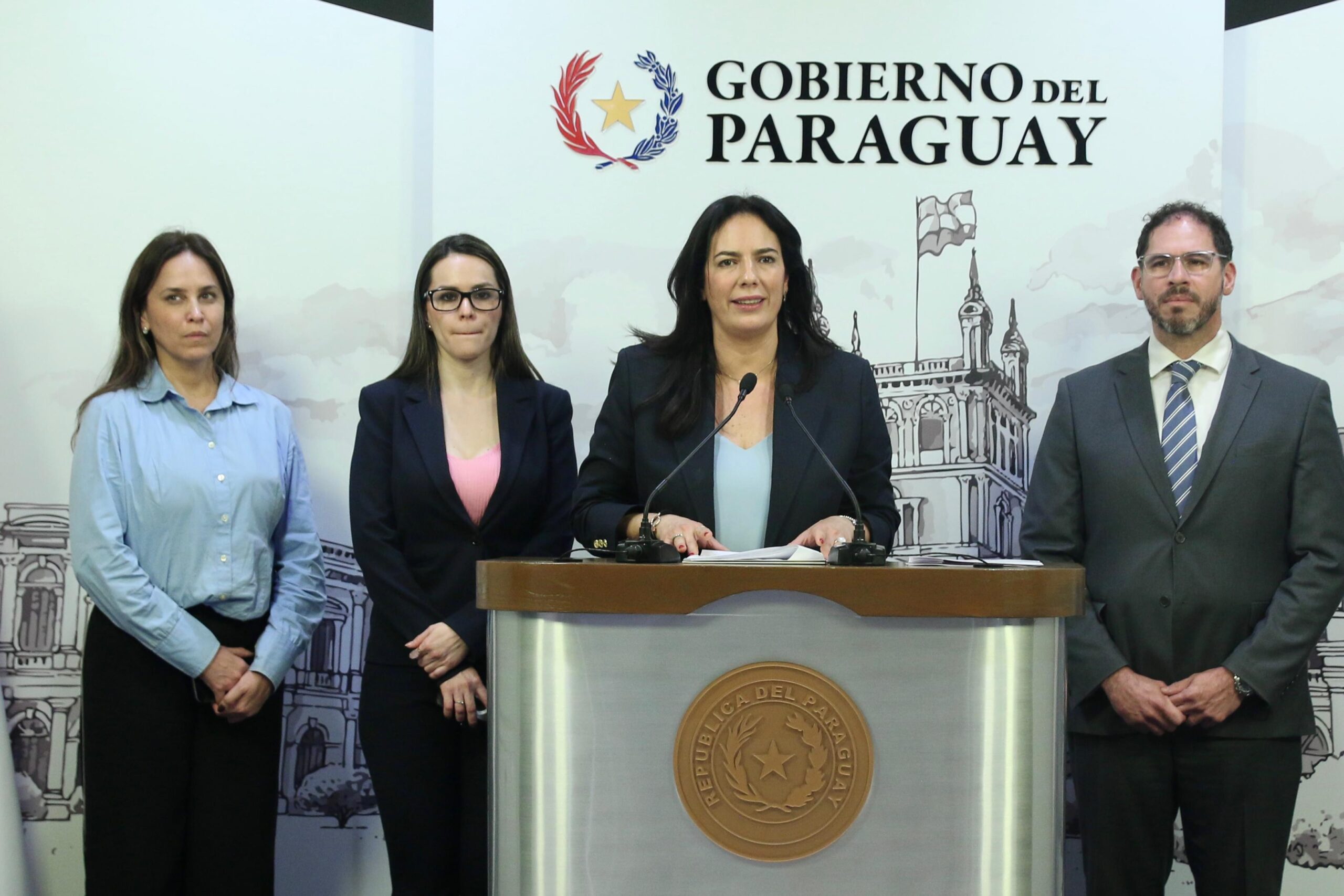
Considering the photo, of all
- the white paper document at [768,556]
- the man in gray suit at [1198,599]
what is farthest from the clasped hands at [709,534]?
the man in gray suit at [1198,599]

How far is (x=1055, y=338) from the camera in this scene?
11.9ft

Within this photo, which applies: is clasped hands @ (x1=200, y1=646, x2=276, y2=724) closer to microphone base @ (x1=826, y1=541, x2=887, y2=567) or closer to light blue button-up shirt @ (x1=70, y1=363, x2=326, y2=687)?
light blue button-up shirt @ (x1=70, y1=363, x2=326, y2=687)

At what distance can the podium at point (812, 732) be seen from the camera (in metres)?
1.67

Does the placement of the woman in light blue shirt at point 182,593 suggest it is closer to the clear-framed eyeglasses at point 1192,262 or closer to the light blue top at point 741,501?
the light blue top at point 741,501

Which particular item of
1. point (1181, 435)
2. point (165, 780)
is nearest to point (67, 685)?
point (165, 780)

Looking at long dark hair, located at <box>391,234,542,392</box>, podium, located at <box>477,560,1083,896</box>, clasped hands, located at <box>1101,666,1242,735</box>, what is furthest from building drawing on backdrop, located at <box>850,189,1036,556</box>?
podium, located at <box>477,560,1083,896</box>

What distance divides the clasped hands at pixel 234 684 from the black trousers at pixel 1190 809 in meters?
2.00

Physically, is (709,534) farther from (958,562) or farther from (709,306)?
(709,306)

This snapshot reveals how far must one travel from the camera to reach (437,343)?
3039mm

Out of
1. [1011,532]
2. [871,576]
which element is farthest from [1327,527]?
[871,576]

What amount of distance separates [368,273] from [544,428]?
1059 millimetres

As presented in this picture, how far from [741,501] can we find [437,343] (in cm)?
98

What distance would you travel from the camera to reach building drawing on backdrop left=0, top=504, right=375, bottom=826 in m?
3.62

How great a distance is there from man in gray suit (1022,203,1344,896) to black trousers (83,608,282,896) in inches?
79.3
